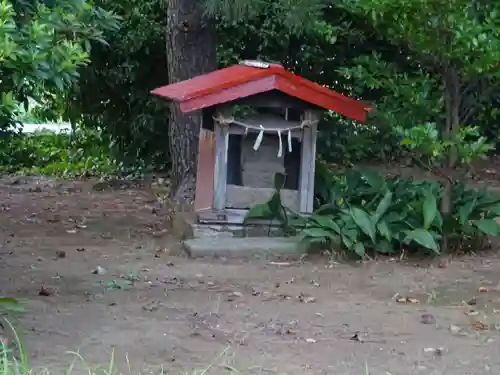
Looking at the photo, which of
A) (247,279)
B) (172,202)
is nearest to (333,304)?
(247,279)

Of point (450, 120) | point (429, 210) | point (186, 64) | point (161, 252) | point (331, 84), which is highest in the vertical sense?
point (331, 84)

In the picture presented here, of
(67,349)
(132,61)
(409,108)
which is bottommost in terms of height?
(67,349)

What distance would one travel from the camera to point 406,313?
5.48 metres

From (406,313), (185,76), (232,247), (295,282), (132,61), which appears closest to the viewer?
(406,313)

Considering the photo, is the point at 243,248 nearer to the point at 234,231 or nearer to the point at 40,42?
the point at 234,231

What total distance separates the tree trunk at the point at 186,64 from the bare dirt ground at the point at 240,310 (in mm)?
1811

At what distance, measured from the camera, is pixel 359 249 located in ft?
23.0

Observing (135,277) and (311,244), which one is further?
(311,244)

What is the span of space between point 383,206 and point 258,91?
1.45m

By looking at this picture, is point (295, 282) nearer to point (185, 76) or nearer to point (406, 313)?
point (406, 313)

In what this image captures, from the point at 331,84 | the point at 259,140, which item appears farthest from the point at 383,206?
the point at 331,84

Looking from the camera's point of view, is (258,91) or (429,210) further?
(258,91)

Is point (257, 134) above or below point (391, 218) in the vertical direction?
above

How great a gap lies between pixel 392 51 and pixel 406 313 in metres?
5.23
